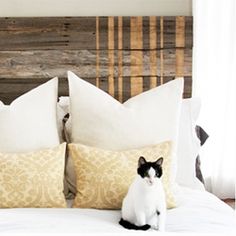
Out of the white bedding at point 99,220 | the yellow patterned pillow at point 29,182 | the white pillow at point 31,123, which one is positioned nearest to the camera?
the white bedding at point 99,220

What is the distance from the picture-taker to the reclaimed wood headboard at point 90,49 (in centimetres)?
298

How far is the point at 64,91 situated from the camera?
9.83 feet

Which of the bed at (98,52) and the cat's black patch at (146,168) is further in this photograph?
the bed at (98,52)

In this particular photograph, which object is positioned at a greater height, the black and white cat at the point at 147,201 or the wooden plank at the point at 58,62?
the wooden plank at the point at 58,62

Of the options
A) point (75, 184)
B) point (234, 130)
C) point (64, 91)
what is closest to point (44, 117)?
point (75, 184)

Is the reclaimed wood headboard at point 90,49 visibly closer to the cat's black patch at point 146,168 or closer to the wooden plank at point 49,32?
the wooden plank at point 49,32

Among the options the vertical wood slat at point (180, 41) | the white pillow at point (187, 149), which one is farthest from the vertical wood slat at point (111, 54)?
the white pillow at point (187, 149)

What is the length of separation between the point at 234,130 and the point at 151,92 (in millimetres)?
1032

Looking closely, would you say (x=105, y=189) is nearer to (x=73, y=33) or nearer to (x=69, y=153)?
(x=69, y=153)

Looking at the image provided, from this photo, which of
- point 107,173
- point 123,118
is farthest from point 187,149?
point 107,173

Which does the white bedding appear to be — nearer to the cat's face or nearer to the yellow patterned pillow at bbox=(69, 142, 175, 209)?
the yellow patterned pillow at bbox=(69, 142, 175, 209)

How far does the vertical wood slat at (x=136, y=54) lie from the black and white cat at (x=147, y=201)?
123 cm

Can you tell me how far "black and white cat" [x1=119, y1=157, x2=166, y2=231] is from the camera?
1.83 metres

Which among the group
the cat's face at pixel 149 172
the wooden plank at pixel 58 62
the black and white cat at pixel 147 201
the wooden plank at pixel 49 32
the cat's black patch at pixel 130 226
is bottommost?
the cat's black patch at pixel 130 226
